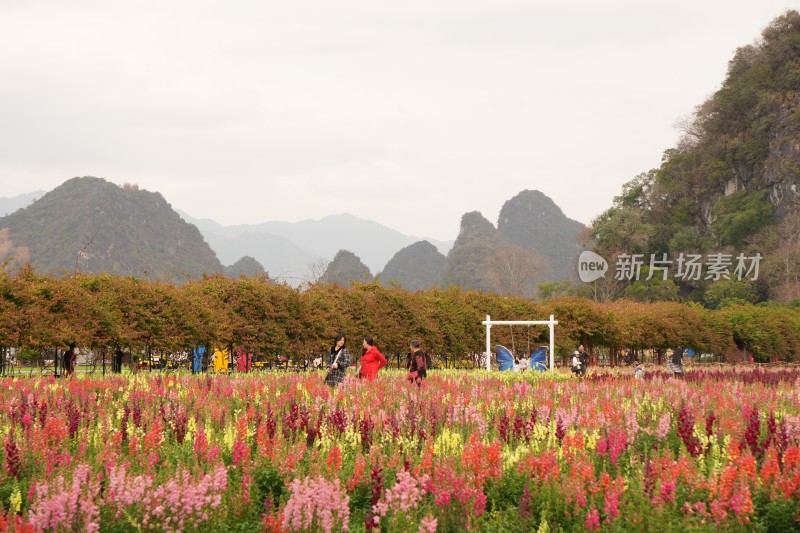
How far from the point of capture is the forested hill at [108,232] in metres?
120

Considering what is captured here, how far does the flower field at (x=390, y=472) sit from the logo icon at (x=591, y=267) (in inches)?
2850

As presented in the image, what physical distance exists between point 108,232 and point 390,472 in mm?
128629

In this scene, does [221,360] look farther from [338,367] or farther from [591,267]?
[591,267]

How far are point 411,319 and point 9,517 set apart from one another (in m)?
25.1

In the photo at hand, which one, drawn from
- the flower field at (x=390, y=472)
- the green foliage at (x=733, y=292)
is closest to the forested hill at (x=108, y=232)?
the green foliage at (x=733, y=292)

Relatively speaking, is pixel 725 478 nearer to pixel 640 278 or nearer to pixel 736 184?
pixel 640 278

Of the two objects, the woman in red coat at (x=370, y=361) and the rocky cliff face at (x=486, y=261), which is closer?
the woman in red coat at (x=370, y=361)

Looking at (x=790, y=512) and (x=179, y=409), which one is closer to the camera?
(x=790, y=512)

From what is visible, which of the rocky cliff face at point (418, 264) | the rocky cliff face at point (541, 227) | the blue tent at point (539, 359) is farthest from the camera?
the rocky cliff face at point (541, 227)

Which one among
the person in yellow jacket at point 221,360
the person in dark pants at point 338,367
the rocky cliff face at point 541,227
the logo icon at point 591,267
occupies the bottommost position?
the person in yellow jacket at point 221,360

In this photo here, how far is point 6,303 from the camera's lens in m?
18.6

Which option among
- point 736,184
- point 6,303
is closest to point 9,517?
point 6,303

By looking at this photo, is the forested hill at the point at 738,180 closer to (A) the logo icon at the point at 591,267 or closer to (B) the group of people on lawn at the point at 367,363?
(A) the logo icon at the point at 591,267

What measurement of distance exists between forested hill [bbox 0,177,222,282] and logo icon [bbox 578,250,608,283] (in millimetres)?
58443
